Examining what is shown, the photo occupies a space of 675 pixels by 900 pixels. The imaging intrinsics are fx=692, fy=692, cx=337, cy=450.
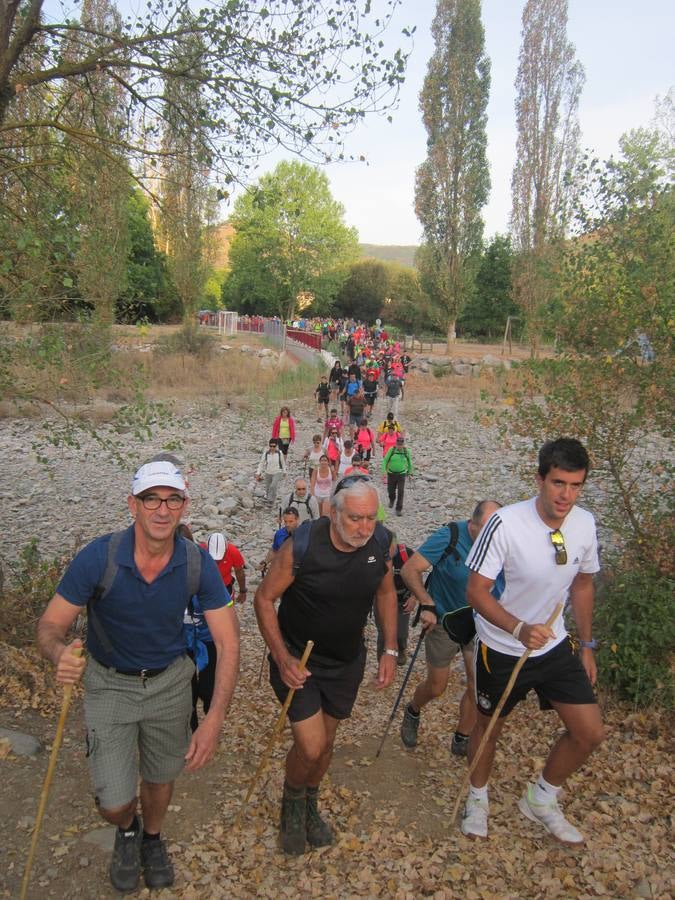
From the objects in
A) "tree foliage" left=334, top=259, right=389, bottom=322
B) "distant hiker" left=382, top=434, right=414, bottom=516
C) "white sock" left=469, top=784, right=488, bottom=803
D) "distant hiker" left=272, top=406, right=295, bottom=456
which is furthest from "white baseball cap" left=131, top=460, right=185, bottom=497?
"tree foliage" left=334, top=259, right=389, bottom=322

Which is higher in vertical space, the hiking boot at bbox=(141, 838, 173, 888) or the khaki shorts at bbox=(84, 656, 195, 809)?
the khaki shorts at bbox=(84, 656, 195, 809)

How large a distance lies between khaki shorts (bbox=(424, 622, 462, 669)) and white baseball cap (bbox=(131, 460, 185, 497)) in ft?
8.34

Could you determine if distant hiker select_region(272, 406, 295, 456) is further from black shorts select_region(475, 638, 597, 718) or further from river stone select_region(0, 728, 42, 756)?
black shorts select_region(475, 638, 597, 718)

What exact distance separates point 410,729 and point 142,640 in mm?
2774

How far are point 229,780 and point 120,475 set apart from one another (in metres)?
13.1

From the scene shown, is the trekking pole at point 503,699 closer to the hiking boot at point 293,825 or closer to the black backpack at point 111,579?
the hiking boot at point 293,825

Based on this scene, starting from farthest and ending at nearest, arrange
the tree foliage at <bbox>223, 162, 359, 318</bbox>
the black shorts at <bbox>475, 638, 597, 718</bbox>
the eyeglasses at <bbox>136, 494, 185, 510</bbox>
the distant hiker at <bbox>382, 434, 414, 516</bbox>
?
the tree foliage at <bbox>223, 162, 359, 318</bbox>, the distant hiker at <bbox>382, 434, 414, 516</bbox>, the black shorts at <bbox>475, 638, 597, 718</bbox>, the eyeglasses at <bbox>136, 494, 185, 510</bbox>

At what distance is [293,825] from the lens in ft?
12.4

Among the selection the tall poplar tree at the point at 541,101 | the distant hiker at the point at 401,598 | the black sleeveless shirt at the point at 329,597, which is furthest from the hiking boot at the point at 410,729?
the tall poplar tree at the point at 541,101

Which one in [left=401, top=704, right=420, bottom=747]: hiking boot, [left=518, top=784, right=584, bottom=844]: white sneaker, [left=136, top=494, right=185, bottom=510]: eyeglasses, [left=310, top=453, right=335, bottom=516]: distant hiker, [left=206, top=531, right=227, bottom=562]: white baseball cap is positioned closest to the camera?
[left=136, top=494, right=185, bottom=510]: eyeglasses

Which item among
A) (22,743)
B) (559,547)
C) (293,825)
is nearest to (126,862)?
(293,825)

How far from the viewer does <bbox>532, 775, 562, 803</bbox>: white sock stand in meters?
3.91

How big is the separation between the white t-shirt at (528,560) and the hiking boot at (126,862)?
2077mm

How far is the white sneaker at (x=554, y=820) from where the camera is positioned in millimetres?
3863
